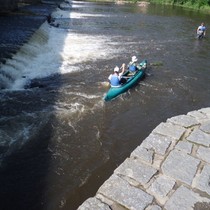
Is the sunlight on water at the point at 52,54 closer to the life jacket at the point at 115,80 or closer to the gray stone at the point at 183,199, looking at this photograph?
the life jacket at the point at 115,80

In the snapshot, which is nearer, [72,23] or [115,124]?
[115,124]

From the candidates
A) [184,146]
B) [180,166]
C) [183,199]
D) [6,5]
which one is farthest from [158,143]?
[6,5]

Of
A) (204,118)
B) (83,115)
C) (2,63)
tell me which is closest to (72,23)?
(2,63)

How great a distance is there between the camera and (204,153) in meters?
5.48

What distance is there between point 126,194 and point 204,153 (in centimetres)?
186

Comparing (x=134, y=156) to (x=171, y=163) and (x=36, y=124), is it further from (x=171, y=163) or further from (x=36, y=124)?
(x=36, y=124)

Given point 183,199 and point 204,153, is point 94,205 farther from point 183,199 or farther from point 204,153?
point 204,153

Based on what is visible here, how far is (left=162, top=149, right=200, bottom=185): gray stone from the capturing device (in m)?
4.90

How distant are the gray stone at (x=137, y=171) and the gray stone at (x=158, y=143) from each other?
53 cm

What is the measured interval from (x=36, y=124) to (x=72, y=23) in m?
20.6

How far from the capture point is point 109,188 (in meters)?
4.60

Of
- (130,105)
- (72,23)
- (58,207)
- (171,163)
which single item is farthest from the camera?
(72,23)

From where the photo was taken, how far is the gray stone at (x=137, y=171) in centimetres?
482

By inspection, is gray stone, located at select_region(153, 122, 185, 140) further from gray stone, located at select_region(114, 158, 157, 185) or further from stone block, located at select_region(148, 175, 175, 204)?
stone block, located at select_region(148, 175, 175, 204)
